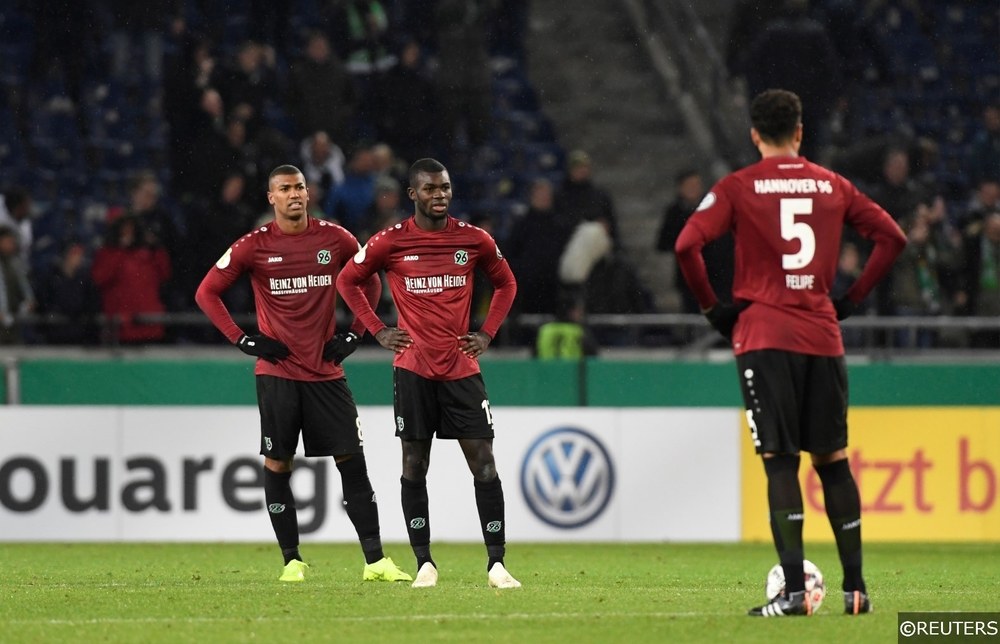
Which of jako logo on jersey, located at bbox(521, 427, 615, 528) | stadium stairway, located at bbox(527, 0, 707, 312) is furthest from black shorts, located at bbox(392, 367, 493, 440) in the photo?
stadium stairway, located at bbox(527, 0, 707, 312)

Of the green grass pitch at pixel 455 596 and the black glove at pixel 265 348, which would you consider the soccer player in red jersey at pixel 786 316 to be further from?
the black glove at pixel 265 348

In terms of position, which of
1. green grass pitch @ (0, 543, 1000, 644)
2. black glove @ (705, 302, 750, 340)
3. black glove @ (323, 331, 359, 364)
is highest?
black glove @ (705, 302, 750, 340)

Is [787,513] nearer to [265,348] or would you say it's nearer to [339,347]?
[339,347]

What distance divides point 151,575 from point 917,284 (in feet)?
29.1

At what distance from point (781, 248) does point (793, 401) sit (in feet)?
2.01

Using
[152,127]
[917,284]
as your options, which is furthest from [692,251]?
[152,127]

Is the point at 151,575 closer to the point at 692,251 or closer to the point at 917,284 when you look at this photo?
the point at 692,251

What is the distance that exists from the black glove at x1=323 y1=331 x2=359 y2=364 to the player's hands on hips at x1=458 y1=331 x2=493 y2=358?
0.68m

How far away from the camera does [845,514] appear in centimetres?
779

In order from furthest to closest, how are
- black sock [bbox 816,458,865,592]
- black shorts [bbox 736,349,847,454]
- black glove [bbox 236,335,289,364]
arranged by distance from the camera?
black glove [bbox 236,335,289,364]
black sock [bbox 816,458,865,592]
black shorts [bbox 736,349,847,454]

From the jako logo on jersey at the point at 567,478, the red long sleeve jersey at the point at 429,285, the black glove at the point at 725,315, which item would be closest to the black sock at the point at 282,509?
the red long sleeve jersey at the point at 429,285

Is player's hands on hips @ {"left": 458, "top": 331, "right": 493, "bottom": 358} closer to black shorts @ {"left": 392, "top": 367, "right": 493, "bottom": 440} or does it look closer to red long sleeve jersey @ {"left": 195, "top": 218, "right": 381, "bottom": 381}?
black shorts @ {"left": 392, "top": 367, "right": 493, "bottom": 440}

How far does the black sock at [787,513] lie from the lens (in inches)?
301

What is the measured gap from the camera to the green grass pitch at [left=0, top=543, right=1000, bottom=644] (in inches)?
292
